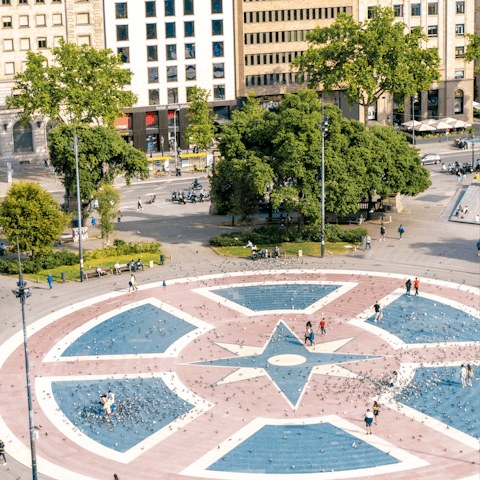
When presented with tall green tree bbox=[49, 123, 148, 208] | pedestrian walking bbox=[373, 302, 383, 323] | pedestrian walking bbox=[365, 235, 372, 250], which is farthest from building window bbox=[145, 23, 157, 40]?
pedestrian walking bbox=[373, 302, 383, 323]

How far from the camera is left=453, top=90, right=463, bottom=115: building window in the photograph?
156000 millimetres

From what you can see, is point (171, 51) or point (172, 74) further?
point (172, 74)

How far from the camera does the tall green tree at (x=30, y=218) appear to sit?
78.0 m

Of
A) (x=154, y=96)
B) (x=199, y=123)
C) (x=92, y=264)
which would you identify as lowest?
(x=92, y=264)

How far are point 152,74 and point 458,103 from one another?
57983 mm

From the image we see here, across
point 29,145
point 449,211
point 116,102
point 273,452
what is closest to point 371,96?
point 449,211

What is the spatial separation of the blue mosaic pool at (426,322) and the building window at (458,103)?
95099mm

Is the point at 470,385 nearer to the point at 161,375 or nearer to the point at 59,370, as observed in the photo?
the point at 161,375

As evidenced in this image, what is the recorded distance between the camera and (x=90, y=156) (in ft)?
290

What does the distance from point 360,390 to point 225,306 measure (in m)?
18.7

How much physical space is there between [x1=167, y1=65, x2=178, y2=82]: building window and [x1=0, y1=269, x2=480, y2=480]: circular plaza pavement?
227ft

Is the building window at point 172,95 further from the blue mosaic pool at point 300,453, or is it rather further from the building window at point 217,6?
the blue mosaic pool at point 300,453

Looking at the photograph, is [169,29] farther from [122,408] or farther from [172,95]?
[122,408]

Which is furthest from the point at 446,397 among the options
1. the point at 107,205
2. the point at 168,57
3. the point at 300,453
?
the point at 168,57
